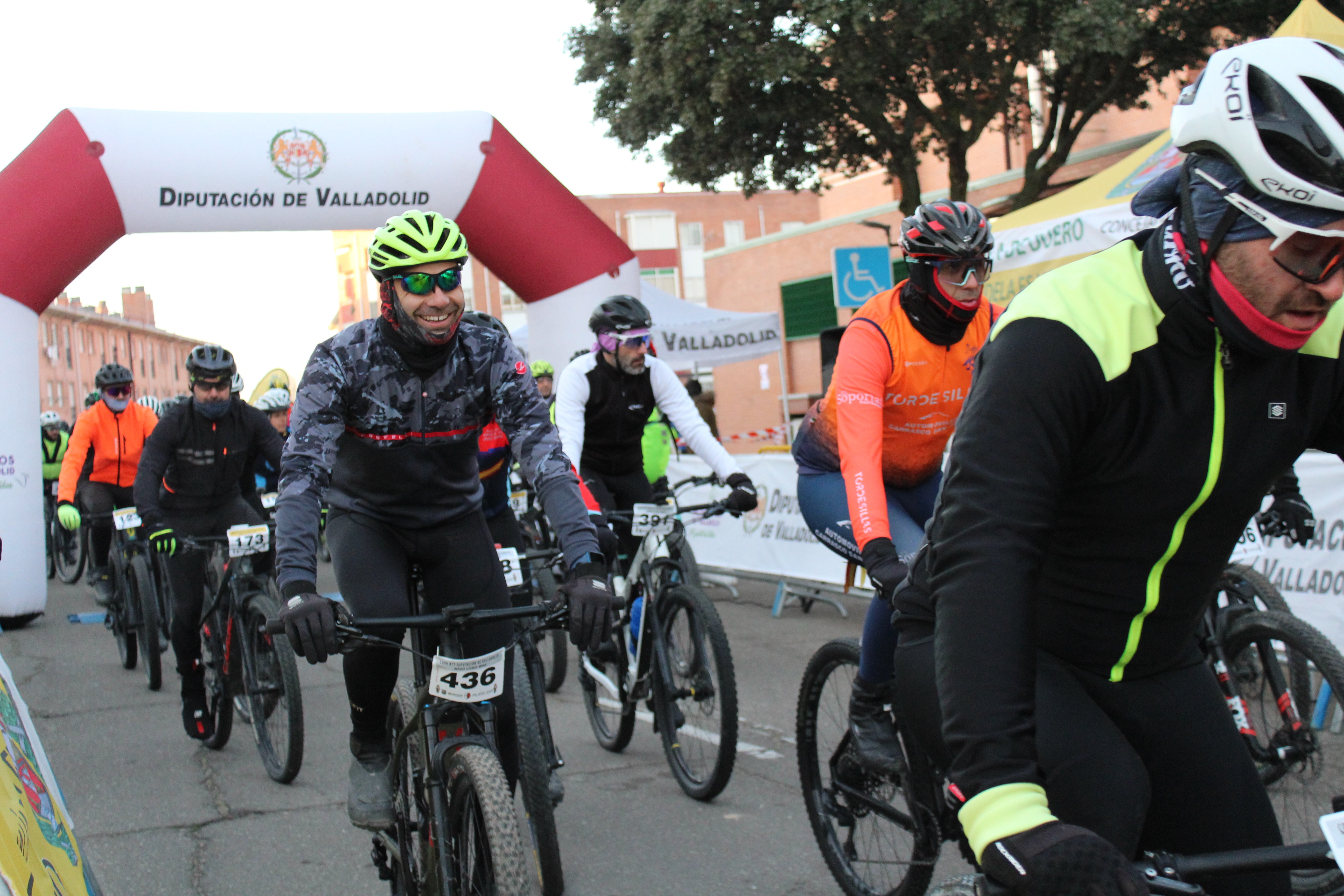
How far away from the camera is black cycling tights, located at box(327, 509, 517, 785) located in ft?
11.7

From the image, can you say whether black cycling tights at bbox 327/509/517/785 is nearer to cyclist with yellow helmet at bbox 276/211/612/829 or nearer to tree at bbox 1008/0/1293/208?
cyclist with yellow helmet at bbox 276/211/612/829

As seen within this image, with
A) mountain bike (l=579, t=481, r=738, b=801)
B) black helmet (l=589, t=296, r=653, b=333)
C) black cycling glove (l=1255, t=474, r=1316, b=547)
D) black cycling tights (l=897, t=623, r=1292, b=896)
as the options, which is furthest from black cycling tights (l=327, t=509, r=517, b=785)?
black cycling glove (l=1255, t=474, r=1316, b=547)

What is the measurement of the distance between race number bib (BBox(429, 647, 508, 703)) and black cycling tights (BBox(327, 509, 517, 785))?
0.13 m

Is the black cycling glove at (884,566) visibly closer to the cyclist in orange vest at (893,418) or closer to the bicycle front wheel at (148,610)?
the cyclist in orange vest at (893,418)

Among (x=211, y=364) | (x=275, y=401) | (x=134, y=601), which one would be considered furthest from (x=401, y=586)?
(x=275, y=401)

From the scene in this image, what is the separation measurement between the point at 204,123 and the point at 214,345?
16.9 ft

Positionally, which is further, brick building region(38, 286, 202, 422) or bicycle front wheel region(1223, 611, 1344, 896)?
brick building region(38, 286, 202, 422)

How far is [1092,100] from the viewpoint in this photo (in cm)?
1906

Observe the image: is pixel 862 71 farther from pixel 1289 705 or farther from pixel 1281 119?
pixel 1281 119

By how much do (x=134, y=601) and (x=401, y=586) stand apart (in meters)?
5.39

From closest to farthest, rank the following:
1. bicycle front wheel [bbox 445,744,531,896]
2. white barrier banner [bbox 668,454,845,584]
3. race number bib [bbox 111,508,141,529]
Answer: bicycle front wheel [bbox 445,744,531,896] → race number bib [bbox 111,508,141,529] → white barrier banner [bbox 668,454,845,584]

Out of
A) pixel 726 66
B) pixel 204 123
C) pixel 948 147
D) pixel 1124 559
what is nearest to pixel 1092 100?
pixel 948 147

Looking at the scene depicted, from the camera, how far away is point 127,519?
25.0 feet

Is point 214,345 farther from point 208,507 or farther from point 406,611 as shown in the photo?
point 406,611
